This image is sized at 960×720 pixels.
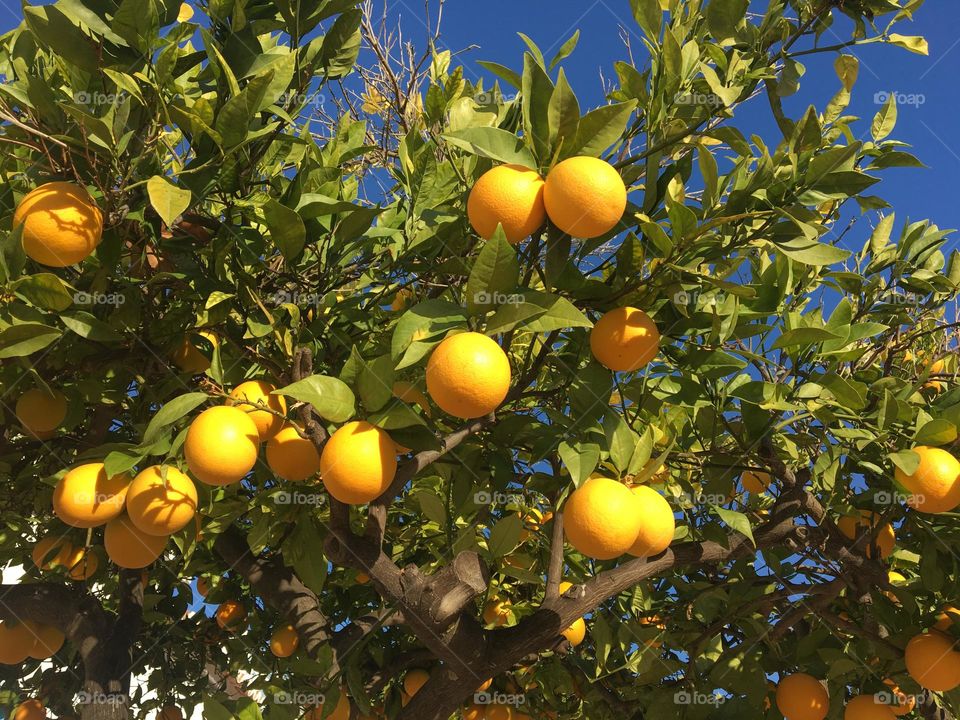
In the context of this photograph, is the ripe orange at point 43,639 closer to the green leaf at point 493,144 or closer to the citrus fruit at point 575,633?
the citrus fruit at point 575,633

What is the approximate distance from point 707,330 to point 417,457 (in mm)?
638

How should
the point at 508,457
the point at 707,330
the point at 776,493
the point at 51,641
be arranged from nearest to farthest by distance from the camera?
the point at 707,330 < the point at 508,457 < the point at 776,493 < the point at 51,641

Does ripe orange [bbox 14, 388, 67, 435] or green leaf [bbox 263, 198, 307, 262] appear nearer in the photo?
green leaf [bbox 263, 198, 307, 262]

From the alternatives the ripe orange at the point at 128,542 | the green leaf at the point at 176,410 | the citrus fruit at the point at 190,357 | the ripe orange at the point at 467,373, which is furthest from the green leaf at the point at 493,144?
the ripe orange at the point at 128,542

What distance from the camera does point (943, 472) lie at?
1498 mm

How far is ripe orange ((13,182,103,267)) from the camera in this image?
1.26 m

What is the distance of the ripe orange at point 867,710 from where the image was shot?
1933 millimetres

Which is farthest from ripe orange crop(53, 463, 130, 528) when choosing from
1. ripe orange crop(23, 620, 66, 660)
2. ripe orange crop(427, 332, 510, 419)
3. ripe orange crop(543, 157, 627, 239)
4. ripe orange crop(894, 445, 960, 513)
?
ripe orange crop(894, 445, 960, 513)

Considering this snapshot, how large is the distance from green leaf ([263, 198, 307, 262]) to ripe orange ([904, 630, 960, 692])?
1.82 m

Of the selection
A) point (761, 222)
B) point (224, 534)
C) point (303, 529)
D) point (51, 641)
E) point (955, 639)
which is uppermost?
point (761, 222)

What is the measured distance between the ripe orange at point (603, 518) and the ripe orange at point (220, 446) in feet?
2.06

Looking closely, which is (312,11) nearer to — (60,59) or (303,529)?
(60,59)

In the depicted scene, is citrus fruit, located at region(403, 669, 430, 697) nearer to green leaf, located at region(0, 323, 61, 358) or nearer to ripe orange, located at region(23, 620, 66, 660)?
ripe orange, located at region(23, 620, 66, 660)

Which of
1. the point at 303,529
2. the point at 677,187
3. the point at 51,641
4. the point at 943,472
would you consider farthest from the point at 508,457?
the point at 51,641
